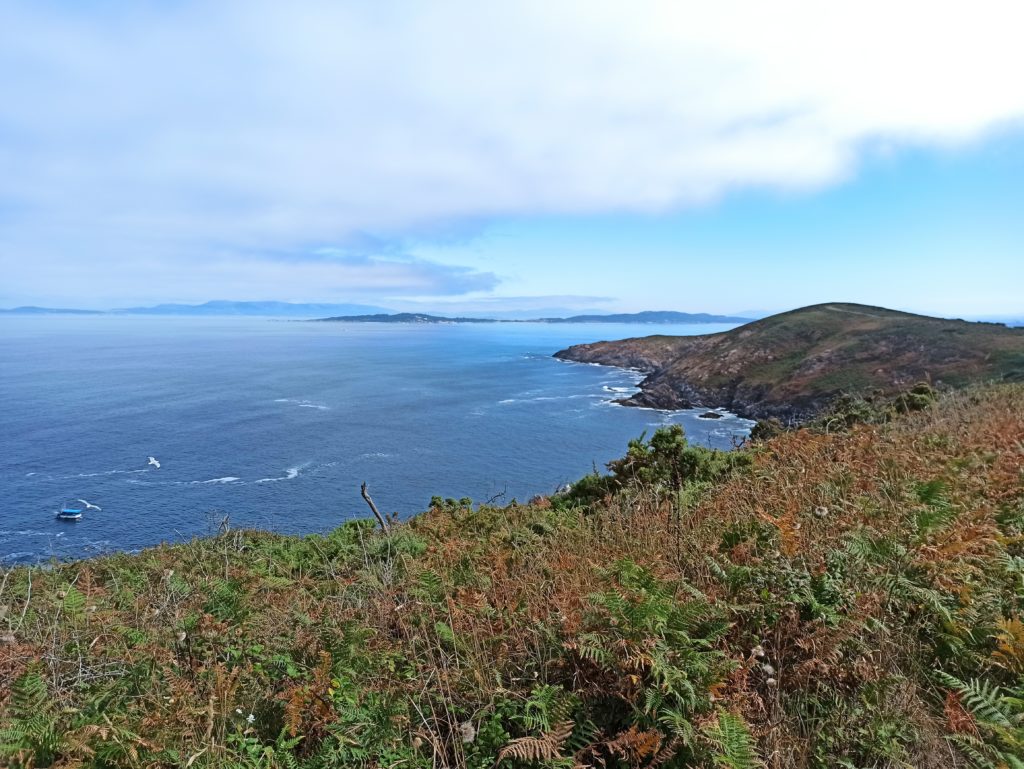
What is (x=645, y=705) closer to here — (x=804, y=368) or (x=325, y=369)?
(x=804, y=368)

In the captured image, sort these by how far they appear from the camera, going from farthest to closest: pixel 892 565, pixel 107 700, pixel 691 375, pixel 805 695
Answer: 1. pixel 691 375
2. pixel 892 565
3. pixel 107 700
4. pixel 805 695

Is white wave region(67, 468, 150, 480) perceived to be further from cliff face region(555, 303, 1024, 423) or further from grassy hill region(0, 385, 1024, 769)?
cliff face region(555, 303, 1024, 423)

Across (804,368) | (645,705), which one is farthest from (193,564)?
(804,368)

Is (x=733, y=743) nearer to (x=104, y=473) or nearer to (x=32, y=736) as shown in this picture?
(x=32, y=736)

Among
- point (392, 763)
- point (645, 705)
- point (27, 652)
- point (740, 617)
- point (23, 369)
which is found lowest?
point (23, 369)

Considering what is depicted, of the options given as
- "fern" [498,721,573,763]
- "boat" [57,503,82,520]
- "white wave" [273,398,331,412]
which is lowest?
"boat" [57,503,82,520]

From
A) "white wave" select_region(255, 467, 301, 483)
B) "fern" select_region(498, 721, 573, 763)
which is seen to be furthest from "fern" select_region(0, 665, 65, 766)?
"white wave" select_region(255, 467, 301, 483)

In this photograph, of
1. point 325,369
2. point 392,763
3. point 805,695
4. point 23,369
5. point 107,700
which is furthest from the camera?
point 325,369
